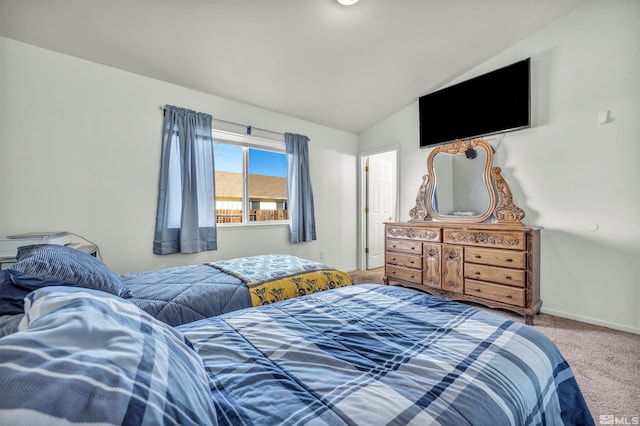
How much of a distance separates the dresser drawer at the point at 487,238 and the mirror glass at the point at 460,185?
0.39m

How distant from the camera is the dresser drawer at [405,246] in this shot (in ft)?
11.3

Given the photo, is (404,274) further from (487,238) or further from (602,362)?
(602,362)

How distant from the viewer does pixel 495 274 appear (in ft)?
9.16

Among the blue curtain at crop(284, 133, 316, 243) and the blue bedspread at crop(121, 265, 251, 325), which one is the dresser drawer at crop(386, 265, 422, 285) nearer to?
the blue curtain at crop(284, 133, 316, 243)

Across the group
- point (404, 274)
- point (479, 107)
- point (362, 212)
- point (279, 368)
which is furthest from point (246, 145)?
point (279, 368)

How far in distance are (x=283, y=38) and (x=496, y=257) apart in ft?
10.3

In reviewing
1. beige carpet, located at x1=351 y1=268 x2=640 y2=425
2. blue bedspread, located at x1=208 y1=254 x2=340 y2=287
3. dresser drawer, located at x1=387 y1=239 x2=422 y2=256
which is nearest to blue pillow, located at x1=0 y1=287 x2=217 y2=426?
blue bedspread, located at x1=208 y1=254 x2=340 y2=287

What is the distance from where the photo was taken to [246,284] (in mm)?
1909

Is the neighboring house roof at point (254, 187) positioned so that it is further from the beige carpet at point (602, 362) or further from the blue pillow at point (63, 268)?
the beige carpet at point (602, 362)

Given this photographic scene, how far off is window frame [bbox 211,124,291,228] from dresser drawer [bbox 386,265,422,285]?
5.35 ft

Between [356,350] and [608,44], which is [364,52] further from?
[356,350]

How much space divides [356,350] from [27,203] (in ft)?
9.89

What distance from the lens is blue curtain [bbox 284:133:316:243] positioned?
389cm

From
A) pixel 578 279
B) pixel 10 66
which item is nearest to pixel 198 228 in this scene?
pixel 10 66
